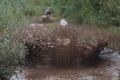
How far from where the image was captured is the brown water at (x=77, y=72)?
345 inches

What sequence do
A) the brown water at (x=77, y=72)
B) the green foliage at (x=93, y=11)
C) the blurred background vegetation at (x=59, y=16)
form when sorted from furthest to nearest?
the green foliage at (x=93, y=11) < the brown water at (x=77, y=72) < the blurred background vegetation at (x=59, y=16)

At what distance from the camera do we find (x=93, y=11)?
516 inches

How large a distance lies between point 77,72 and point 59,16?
795 centimetres

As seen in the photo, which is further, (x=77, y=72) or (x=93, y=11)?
(x=93, y=11)

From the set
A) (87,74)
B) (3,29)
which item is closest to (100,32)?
(87,74)

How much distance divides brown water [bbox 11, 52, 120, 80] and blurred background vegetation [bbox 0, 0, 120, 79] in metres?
1.08

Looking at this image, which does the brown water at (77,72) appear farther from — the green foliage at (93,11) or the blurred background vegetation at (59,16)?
the green foliage at (93,11)

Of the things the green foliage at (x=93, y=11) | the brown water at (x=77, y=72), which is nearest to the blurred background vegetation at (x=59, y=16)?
the green foliage at (x=93, y=11)

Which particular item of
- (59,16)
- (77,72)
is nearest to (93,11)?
(59,16)

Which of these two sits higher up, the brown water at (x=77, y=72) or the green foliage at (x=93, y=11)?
the green foliage at (x=93, y=11)

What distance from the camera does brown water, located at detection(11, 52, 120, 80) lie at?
877 centimetres

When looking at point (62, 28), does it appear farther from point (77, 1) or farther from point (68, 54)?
point (77, 1)

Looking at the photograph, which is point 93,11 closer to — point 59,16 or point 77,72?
point 59,16

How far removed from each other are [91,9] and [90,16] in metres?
0.25
